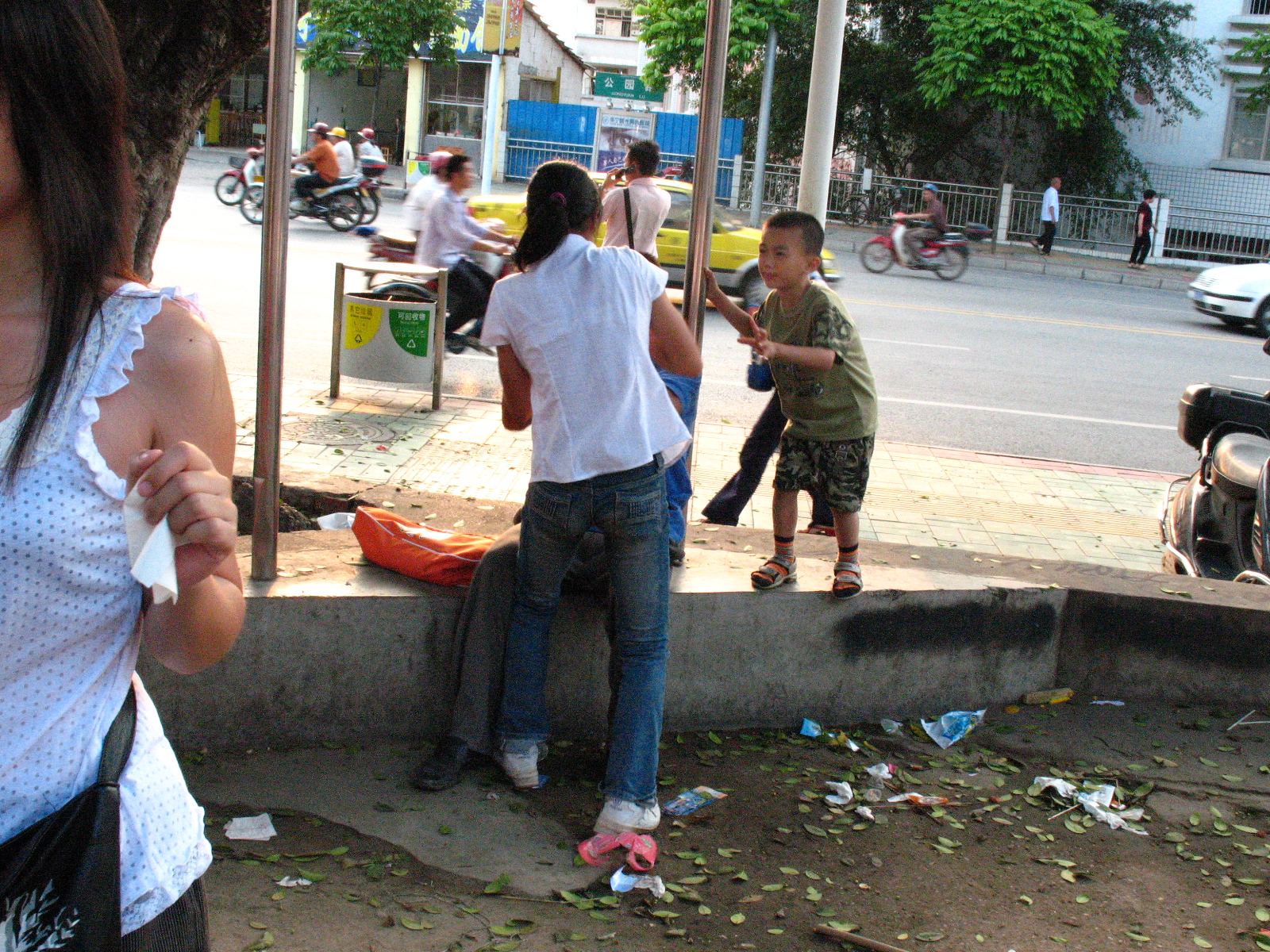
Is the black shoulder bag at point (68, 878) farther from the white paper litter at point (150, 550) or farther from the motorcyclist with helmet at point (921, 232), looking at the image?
the motorcyclist with helmet at point (921, 232)

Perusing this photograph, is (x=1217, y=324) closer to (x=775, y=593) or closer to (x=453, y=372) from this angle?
(x=453, y=372)

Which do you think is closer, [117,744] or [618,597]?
[117,744]

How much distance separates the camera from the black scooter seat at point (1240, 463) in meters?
5.16

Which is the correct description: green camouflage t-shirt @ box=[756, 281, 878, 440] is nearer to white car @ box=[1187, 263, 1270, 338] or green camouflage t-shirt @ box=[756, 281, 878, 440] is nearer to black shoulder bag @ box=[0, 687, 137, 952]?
black shoulder bag @ box=[0, 687, 137, 952]

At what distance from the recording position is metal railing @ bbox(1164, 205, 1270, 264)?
26.2 metres

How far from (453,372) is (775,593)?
21.1ft

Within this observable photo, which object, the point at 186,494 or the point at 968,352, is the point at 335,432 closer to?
the point at 186,494

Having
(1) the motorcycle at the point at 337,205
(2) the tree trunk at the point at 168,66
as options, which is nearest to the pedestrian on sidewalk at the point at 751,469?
(2) the tree trunk at the point at 168,66

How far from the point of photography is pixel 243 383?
8477 mm

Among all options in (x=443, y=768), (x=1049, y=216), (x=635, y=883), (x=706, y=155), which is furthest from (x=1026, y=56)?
(x=635, y=883)

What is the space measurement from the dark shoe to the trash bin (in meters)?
5.20

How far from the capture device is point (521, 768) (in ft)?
11.4

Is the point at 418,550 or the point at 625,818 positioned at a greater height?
the point at 418,550

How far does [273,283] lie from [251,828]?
152 centimetres
